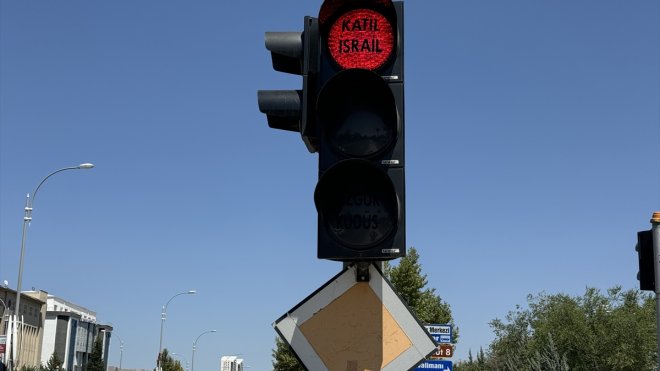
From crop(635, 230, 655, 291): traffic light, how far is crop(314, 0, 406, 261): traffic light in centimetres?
481

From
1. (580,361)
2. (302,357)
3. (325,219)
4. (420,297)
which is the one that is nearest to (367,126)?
(325,219)

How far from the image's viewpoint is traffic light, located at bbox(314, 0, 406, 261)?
12.7 ft

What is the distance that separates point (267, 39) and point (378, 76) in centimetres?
97

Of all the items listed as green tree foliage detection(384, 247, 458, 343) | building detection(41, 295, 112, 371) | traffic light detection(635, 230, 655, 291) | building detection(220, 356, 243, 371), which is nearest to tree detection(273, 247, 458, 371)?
green tree foliage detection(384, 247, 458, 343)

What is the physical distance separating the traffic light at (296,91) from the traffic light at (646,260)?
468 cm

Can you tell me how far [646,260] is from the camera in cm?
810

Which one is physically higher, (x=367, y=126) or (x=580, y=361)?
(x=580, y=361)

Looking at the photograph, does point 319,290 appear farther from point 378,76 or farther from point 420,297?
point 420,297

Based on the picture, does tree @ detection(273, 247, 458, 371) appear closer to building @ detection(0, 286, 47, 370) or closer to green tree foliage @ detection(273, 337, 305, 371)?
green tree foliage @ detection(273, 337, 305, 371)

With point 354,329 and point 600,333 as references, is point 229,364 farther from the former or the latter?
point 354,329

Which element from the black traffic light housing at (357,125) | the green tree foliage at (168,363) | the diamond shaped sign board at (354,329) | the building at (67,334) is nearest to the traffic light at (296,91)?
the black traffic light housing at (357,125)

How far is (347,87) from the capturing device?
4109 mm

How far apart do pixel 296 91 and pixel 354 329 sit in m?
1.42

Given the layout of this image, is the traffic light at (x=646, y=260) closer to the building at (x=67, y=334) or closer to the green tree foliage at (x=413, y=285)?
the green tree foliage at (x=413, y=285)
